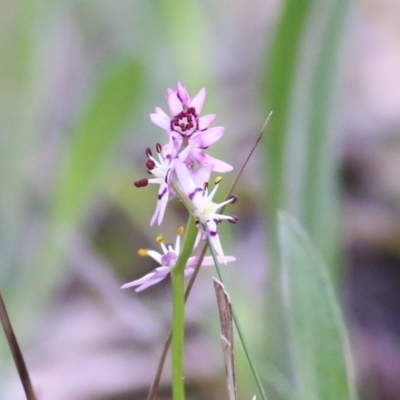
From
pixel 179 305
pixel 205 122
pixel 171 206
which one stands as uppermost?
pixel 171 206

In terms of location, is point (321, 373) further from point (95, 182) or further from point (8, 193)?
point (8, 193)

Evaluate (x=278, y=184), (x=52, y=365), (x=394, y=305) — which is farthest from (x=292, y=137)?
(x=52, y=365)

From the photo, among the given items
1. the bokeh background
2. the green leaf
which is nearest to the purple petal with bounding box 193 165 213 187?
the green leaf

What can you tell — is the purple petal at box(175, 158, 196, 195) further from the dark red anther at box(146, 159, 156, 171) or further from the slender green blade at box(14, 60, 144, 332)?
the slender green blade at box(14, 60, 144, 332)

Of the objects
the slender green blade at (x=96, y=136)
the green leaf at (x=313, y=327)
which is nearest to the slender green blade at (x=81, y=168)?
the slender green blade at (x=96, y=136)

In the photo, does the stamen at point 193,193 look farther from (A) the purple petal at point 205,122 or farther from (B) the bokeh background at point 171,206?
(B) the bokeh background at point 171,206

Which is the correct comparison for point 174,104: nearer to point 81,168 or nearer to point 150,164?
point 150,164

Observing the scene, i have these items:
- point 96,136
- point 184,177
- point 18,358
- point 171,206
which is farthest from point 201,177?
point 171,206
